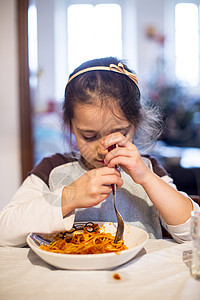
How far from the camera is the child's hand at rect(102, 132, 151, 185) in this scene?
2.32ft

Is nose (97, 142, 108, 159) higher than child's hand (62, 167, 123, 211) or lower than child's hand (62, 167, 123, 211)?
higher

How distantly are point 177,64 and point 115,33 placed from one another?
1.01m

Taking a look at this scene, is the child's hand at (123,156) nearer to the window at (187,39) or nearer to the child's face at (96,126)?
the child's face at (96,126)

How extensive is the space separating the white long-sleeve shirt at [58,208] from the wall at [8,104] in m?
1.26

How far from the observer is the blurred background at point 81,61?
2.11m

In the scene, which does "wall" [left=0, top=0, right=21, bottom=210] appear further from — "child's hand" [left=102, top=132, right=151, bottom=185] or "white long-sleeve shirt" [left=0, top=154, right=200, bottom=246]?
"child's hand" [left=102, top=132, right=151, bottom=185]

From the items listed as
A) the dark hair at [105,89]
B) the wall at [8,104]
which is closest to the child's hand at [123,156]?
the dark hair at [105,89]

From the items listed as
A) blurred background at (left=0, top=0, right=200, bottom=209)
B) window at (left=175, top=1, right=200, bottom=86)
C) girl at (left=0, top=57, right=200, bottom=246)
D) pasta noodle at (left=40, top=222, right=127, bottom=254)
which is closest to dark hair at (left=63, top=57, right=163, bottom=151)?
girl at (left=0, top=57, right=200, bottom=246)

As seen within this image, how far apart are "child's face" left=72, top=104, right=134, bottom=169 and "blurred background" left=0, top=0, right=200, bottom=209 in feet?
0.65

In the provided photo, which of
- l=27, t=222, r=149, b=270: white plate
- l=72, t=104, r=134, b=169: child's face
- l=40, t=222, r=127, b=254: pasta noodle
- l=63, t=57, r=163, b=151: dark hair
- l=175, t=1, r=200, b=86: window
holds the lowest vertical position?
l=40, t=222, r=127, b=254: pasta noodle

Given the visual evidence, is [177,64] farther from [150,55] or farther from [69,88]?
[69,88]

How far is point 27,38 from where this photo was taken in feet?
7.24

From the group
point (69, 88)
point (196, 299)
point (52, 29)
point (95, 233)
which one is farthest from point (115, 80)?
point (52, 29)

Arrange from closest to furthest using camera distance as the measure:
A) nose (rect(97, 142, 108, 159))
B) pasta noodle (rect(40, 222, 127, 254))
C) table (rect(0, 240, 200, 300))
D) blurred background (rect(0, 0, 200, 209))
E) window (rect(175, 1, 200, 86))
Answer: table (rect(0, 240, 200, 300))
pasta noodle (rect(40, 222, 127, 254))
nose (rect(97, 142, 108, 159))
blurred background (rect(0, 0, 200, 209))
window (rect(175, 1, 200, 86))
